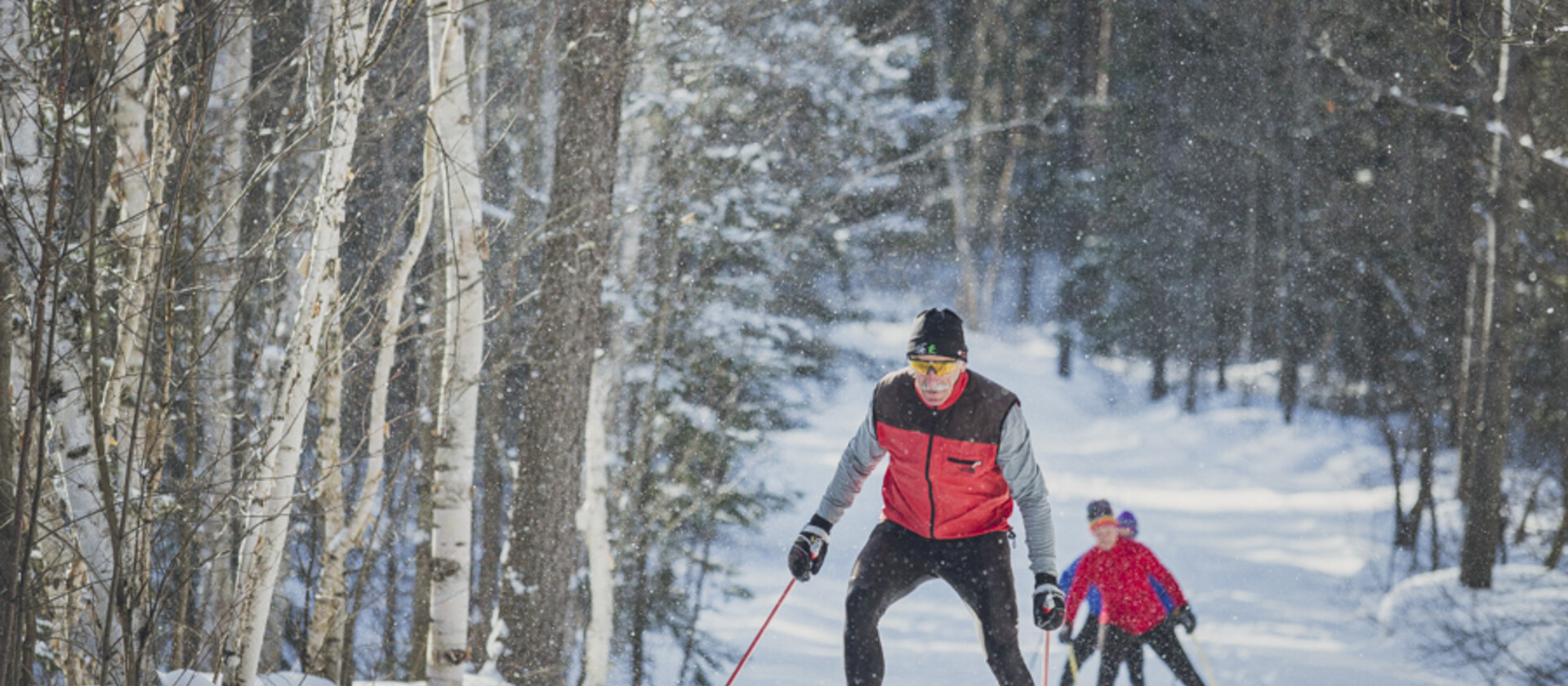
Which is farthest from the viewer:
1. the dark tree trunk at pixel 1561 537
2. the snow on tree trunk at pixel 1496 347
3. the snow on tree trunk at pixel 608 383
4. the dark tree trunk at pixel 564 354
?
the dark tree trunk at pixel 1561 537

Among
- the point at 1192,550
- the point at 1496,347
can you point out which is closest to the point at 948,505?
the point at 1496,347

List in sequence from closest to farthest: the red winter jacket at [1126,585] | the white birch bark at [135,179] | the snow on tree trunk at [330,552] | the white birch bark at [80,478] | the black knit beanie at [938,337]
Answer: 1. the white birch bark at [80,478]
2. the white birch bark at [135,179]
3. the black knit beanie at [938,337]
4. the snow on tree trunk at [330,552]
5. the red winter jacket at [1126,585]

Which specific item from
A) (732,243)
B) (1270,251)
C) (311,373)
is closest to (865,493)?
(732,243)

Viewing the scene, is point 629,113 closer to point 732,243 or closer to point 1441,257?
point 732,243

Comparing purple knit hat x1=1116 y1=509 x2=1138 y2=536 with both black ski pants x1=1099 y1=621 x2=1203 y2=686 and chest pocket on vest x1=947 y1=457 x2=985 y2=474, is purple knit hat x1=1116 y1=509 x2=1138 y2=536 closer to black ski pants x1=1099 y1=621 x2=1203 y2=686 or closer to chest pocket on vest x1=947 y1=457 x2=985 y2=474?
black ski pants x1=1099 y1=621 x2=1203 y2=686

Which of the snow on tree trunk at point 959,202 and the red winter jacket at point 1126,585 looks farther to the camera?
the snow on tree trunk at point 959,202

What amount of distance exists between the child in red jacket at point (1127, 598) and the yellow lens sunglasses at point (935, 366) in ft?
8.98

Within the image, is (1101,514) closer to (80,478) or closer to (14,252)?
(80,478)

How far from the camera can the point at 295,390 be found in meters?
4.49

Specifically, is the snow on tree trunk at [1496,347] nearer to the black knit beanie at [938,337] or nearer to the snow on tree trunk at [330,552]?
the black knit beanie at [938,337]

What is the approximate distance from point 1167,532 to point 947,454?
49.7 ft

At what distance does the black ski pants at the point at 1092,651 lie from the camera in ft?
23.0

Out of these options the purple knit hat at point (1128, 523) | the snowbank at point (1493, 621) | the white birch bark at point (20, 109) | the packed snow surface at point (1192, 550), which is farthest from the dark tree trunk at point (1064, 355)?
the white birch bark at point (20, 109)

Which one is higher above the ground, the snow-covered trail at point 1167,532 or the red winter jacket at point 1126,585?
the red winter jacket at point 1126,585
